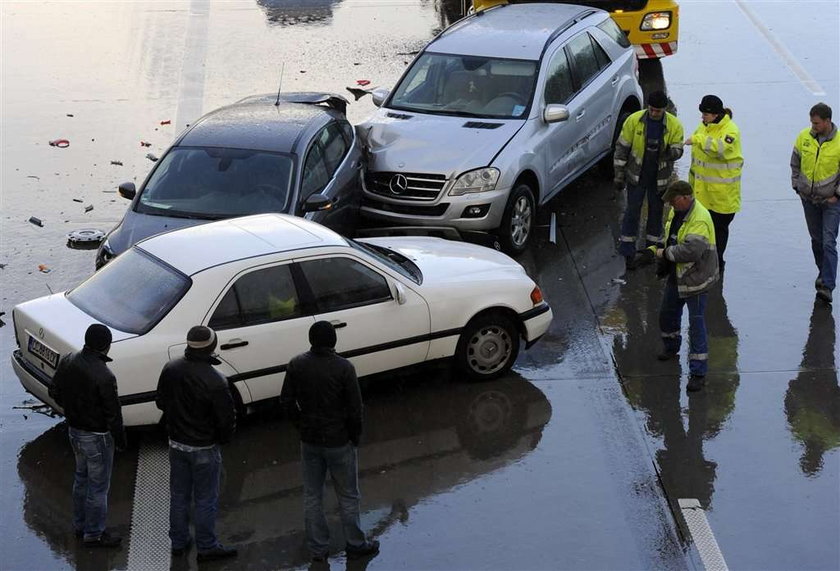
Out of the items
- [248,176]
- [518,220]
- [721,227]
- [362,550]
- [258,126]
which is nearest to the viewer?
[362,550]

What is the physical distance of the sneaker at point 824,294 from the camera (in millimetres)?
11273

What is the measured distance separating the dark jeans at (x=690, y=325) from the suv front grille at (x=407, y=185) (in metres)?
2.81

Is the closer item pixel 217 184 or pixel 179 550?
pixel 179 550

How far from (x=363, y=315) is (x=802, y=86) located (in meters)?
9.95

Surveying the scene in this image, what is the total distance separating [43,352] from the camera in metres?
8.78

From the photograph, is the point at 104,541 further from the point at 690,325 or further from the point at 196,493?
the point at 690,325

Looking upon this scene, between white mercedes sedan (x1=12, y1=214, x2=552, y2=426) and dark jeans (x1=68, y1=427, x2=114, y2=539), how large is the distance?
78 centimetres

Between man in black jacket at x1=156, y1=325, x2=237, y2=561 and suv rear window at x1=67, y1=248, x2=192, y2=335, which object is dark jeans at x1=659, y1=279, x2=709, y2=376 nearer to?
suv rear window at x1=67, y1=248, x2=192, y2=335

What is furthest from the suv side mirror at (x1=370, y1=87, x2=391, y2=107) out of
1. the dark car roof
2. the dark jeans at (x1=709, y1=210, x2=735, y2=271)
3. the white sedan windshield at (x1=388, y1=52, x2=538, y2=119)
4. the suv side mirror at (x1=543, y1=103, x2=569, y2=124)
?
the dark jeans at (x1=709, y1=210, x2=735, y2=271)

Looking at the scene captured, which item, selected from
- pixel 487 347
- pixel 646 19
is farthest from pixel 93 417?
pixel 646 19

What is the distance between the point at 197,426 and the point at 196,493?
0.49 meters

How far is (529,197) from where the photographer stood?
41.3 ft

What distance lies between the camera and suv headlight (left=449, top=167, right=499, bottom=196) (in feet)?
40.0

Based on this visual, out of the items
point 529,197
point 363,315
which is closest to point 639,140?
point 529,197
